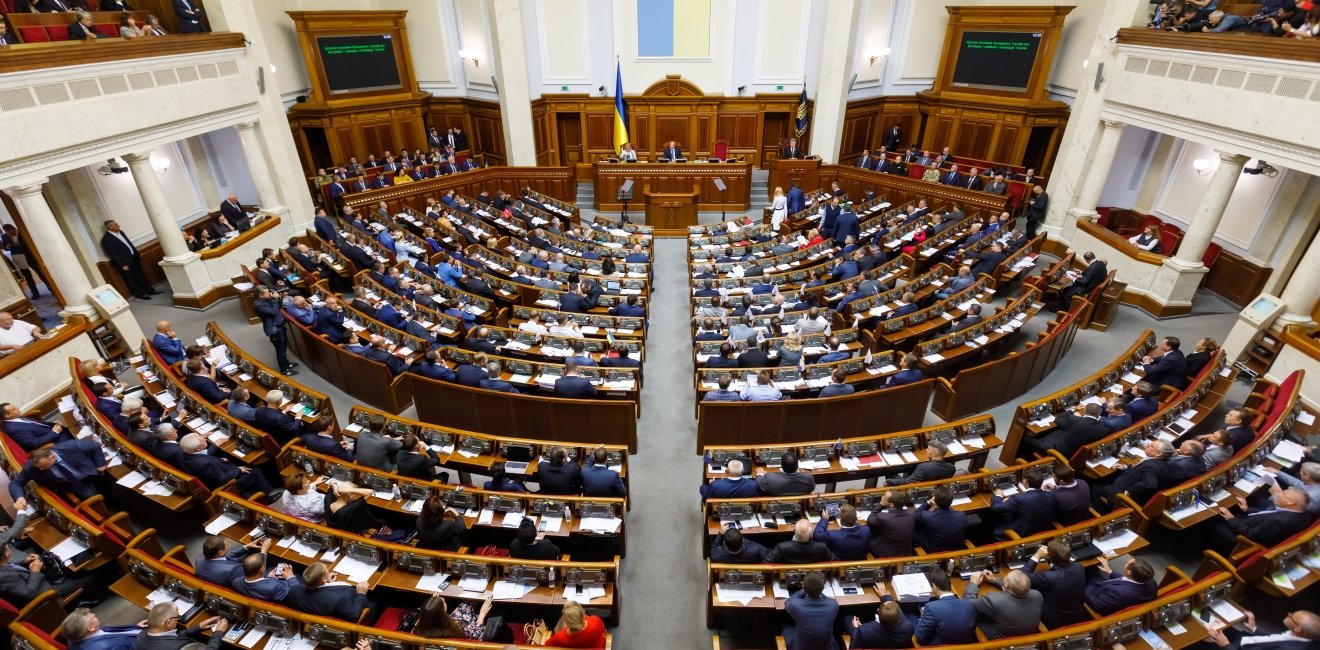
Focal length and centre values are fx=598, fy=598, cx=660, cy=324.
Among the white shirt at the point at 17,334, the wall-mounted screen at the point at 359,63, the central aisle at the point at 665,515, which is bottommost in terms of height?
the central aisle at the point at 665,515

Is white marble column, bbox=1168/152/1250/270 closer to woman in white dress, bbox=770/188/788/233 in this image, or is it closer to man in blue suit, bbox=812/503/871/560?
woman in white dress, bbox=770/188/788/233

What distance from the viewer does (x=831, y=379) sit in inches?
324

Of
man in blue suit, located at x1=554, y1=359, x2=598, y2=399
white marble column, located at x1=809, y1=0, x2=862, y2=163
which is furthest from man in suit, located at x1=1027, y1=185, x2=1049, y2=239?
man in blue suit, located at x1=554, y1=359, x2=598, y2=399

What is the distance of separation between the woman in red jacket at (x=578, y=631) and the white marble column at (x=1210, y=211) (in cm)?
1278

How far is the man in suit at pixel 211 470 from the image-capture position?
6426 millimetres

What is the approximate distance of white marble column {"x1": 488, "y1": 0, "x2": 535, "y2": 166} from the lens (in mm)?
17516

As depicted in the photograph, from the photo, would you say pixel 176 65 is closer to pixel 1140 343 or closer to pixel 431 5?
pixel 431 5

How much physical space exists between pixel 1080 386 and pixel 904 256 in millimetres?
5357

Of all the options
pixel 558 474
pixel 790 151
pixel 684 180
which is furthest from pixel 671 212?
pixel 558 474

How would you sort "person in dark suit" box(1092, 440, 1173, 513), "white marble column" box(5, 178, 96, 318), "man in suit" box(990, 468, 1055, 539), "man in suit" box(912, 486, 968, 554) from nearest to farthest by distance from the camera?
"man in suit" box(912, 486, 968, 554) → "man in suit" box(990, 468, 1055, 539) → "person in dark suit" box(1092, 440, 1173, 513) → "white marble column" box(5, 178, 96, 318)

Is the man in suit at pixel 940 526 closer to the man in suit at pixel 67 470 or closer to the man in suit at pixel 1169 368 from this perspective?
the man in suit at pixel 1169 368

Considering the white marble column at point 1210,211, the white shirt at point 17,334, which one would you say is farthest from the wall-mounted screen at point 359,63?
the white marble column at point 1210,211

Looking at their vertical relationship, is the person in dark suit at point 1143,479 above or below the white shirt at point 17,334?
below

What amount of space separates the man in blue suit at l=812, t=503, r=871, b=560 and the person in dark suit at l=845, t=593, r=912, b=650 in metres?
0.86
